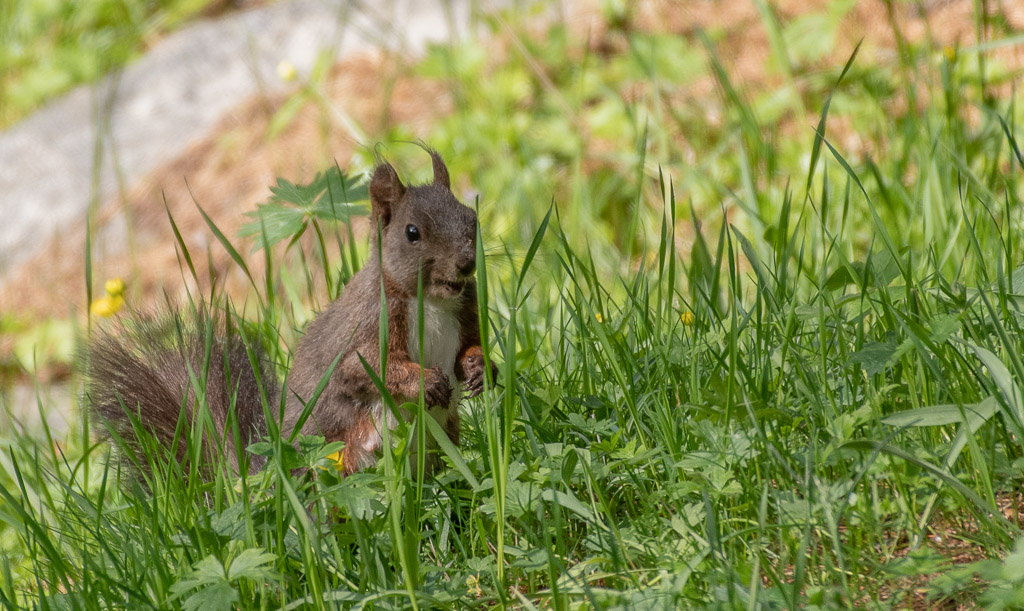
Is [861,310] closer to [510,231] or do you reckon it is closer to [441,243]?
[441,243]

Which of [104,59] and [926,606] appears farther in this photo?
[104,59]

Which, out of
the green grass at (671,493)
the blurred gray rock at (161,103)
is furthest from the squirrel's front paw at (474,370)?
the blurred gray rock at (161,103)

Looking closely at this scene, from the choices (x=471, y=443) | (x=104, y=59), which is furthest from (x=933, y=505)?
(x=104, y=59)

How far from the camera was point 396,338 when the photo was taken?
218 centimetres

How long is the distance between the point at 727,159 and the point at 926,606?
3533mm

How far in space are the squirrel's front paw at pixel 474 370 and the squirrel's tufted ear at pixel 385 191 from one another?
35cm

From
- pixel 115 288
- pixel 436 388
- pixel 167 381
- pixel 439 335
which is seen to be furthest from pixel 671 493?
pixel 115 288

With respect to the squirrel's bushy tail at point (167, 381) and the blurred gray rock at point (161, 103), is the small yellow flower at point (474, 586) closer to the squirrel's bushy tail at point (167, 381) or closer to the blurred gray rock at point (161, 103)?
the squirrel's bushy tail at point (167, 381)

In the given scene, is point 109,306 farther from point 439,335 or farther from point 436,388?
point 436,388

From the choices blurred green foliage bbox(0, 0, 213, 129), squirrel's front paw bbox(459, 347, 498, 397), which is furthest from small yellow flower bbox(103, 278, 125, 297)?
blurred green foliage bbox(0, 0, 213, 129)

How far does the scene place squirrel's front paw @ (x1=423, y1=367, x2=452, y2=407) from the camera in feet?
6.73

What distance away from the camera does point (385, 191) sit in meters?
2.25

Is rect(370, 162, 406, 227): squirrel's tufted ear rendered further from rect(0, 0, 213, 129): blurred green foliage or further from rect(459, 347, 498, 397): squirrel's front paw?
rect(0, 0, 213, 129): blurred green foliage

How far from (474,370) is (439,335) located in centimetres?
13
